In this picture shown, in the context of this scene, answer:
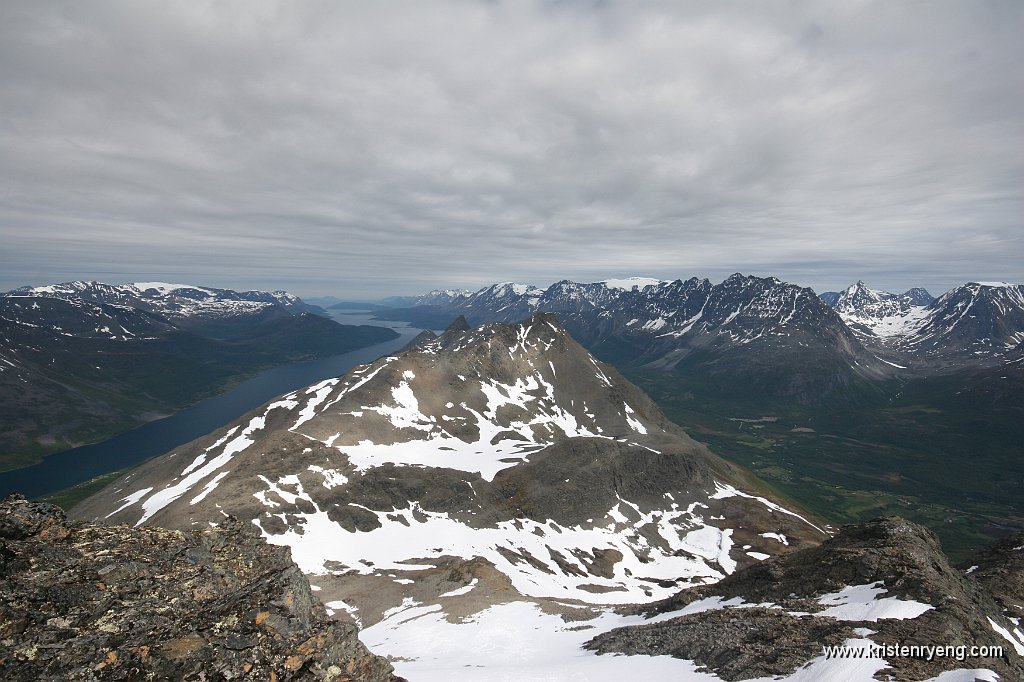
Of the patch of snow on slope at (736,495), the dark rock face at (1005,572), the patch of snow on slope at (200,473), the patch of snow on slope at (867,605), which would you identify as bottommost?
the patch of snow on slope at (736,495)

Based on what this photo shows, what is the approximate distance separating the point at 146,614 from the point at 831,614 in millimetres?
41048

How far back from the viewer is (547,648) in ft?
137

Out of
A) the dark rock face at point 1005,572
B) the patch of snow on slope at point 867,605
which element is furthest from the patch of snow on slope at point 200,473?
the dark rock face at point 1005,572

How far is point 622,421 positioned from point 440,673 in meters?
163

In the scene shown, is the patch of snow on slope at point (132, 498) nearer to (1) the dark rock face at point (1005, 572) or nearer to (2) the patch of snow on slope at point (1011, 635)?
(2) the patch of snow on slope at point (1011, 635)

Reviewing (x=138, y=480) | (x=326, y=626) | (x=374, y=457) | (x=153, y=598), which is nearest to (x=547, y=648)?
(x=326, y=626)

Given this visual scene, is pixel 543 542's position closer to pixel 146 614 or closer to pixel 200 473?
→ pixel 200 473

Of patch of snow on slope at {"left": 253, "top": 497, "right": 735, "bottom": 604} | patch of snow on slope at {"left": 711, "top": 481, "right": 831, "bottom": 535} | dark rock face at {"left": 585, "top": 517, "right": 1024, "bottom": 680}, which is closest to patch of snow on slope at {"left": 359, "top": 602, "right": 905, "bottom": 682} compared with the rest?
dark rock face at {"left": 585, "top": 517, "right": 1024, "bottom": 680}

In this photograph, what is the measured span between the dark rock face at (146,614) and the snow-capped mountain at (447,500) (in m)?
45.7

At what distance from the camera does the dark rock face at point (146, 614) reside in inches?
634

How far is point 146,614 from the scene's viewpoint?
18953 millimetres

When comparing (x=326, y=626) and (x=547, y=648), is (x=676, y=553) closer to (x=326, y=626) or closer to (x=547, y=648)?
(x=547, y=648)

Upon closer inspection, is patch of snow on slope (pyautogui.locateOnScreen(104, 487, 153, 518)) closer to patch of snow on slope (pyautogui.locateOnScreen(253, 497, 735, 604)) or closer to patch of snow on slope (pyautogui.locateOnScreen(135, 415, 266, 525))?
patch of snow on slope (pyautogui.locateOnScreen(135, 415, 266, 525))

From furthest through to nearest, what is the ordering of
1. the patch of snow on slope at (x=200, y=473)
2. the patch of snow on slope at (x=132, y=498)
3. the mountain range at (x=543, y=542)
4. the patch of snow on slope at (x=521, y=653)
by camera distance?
the patch of snow on slope at (x=132, y=498)
the patch of snow on slope at (x=200, y=473)
the mountain range at (x=543, y=542)
the patch of snow on slope at (x=521, y=653)
